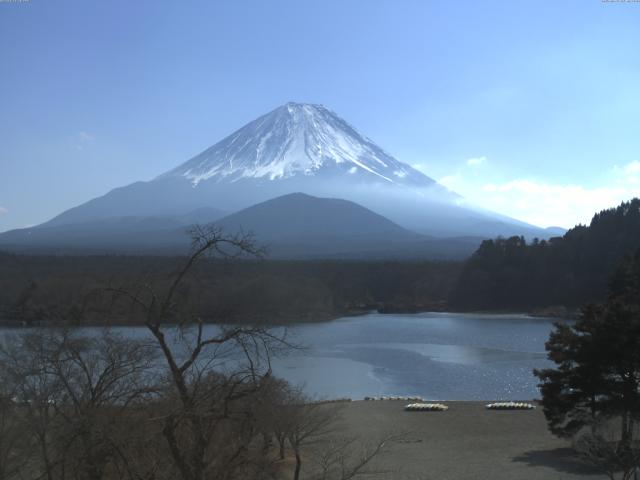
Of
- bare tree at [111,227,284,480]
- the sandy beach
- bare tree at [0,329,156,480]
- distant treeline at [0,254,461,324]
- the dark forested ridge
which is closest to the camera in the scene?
bare tree at [111,227,284,480]

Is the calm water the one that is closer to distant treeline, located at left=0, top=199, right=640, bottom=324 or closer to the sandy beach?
the sandy beach

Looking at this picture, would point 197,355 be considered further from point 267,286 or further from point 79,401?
point 267,286

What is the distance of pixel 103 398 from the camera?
4215 mm

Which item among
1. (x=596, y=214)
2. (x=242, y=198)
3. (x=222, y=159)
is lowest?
(x=596, y=214)

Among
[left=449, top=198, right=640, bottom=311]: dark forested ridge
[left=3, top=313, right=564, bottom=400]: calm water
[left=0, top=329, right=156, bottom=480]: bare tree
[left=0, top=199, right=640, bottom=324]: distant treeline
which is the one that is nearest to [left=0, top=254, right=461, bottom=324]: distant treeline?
[left=0, top=199, right=640, bottom=324]: distant treeline

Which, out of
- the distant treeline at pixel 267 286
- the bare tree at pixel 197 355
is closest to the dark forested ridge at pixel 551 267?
the distant treeline at pixel 267 286

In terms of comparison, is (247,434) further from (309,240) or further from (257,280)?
(309,240)

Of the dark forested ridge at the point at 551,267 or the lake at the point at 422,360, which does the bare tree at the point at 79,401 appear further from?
the dark forested ridge at the point at 551,267

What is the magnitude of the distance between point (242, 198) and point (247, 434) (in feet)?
348

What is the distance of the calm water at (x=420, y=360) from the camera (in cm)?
1828

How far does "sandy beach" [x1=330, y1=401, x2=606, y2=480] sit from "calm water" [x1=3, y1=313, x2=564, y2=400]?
1.98 metres

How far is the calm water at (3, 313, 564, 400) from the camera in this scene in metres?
18.3

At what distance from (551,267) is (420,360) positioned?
24.5 meters

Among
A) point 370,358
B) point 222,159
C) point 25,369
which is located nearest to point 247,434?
point 25,369
